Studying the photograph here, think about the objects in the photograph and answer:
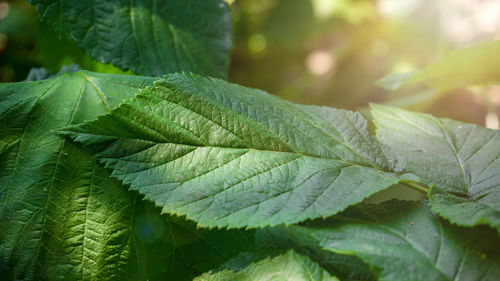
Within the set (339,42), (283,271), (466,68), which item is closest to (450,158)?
(466,68)

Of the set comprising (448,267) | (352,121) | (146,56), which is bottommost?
(448,267)

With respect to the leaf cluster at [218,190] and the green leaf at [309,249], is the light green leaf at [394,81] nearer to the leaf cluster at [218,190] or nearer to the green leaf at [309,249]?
the leaf cluster at [218,190]

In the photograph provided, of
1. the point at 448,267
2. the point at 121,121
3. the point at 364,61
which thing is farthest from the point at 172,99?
the point at 364,61

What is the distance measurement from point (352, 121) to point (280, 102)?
0.15 m

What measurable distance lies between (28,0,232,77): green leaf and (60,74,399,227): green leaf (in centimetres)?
26

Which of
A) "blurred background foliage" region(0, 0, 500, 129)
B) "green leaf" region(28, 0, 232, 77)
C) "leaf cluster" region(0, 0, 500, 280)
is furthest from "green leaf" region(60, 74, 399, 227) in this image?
"blurred background foliage" region(0, 0, 500, 129)

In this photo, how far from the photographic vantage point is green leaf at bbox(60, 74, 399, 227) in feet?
1.97

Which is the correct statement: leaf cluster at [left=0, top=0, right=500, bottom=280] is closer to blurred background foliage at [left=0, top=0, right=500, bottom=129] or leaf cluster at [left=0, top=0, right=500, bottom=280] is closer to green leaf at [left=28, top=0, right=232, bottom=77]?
green leaf at [left=28, top=0, right=232, bottom=77]

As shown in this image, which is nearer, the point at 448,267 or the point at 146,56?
the point at 448,267

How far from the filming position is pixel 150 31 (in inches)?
39.3

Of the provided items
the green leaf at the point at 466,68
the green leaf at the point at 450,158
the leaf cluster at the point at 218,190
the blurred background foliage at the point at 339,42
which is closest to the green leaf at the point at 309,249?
the leaf cluster at the point at 218,190

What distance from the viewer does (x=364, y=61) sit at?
3.00m

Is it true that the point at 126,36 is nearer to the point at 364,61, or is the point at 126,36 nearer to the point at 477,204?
the point at 477,204

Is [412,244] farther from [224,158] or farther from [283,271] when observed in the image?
[224,158]
